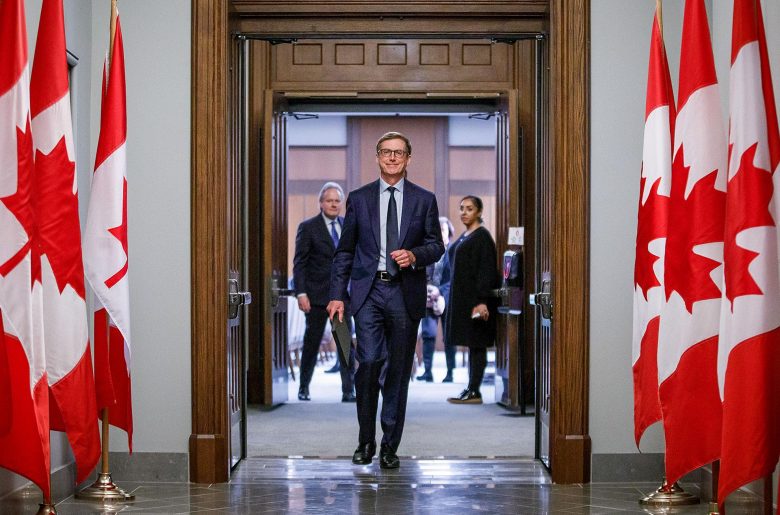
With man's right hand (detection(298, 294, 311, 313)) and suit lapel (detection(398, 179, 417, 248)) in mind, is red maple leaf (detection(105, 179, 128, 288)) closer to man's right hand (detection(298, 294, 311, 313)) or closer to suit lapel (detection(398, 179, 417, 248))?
suit lapel (detection(398, 179, 417, 248))

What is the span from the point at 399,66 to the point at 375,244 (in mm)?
2875

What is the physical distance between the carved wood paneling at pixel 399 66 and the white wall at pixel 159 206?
3.05 m

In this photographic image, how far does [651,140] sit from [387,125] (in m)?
10.6

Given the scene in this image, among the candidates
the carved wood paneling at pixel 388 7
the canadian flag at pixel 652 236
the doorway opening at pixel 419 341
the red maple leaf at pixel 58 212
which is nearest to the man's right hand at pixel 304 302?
the doorway opening at pixel 419 341

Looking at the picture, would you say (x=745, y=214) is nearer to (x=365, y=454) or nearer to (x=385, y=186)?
(x=385, y=186)

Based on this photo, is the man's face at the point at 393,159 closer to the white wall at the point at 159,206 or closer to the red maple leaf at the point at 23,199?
the white wall at the point at 159,206

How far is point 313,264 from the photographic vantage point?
8492 mm

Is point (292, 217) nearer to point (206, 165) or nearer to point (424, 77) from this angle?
point (424, 77)

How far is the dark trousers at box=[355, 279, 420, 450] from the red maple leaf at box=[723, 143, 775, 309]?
7.50ft

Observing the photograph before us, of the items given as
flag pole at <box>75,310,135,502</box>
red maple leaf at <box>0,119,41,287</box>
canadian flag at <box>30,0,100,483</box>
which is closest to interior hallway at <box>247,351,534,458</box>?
flag pole at <box>75,310,135,502</box>

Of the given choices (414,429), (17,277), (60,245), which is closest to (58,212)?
(60,245)

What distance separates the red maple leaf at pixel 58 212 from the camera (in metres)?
4.03

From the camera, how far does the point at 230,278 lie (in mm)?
5340

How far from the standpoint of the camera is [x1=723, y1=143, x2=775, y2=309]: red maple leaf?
3553mm
